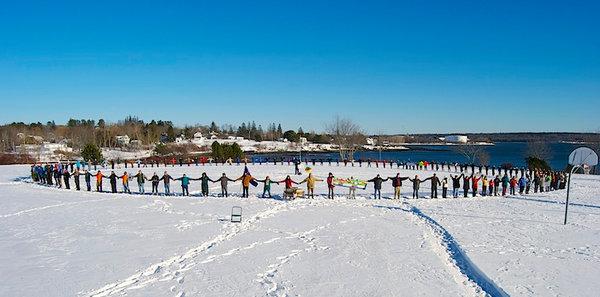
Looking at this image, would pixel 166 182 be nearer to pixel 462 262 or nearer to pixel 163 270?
pixel 163 270

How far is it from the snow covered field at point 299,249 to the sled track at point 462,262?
0.04 metres

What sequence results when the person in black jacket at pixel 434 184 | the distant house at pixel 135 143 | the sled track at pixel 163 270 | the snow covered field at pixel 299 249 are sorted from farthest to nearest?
the distant house at pixel 135 143, the person in black jacket at pixel 434 184, the snow covered field at pixel 299 249, the sled track at pixel 163 270

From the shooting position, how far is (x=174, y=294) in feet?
28.9

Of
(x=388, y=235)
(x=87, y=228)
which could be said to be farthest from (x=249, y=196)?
(x=388, y=235)

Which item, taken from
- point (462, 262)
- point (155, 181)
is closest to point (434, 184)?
point (462, 262)

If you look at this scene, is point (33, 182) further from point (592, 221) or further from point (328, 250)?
point (592, 221)

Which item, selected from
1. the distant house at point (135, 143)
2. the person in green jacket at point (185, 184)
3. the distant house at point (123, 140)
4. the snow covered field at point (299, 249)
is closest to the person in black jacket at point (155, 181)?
the person in green jacket at point (185, 184)

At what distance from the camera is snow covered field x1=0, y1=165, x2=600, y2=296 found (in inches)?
367

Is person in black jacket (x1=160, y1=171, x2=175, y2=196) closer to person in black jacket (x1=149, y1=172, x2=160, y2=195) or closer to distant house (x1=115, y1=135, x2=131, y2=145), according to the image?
person in black jacket (x1=149, y1=172, x2=160, y2=195)

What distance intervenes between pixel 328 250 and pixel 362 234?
2.48 metres

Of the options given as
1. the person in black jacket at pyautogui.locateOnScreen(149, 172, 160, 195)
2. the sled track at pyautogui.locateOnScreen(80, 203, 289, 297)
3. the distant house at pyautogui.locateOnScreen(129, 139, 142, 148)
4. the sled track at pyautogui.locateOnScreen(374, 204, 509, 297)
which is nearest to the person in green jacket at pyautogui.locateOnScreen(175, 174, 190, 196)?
the person in black jacket at pyautogui.locateOnScreen(149, 172, 160, 195)

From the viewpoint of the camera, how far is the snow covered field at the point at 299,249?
30.6 feet

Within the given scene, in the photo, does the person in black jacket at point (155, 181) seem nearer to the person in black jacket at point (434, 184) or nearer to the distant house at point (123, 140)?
Result: the person in black jacket at point (434, 184)

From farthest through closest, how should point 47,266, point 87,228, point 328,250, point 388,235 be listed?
point 87,228 → point 388,235 → point 328,250 → point 47,266
